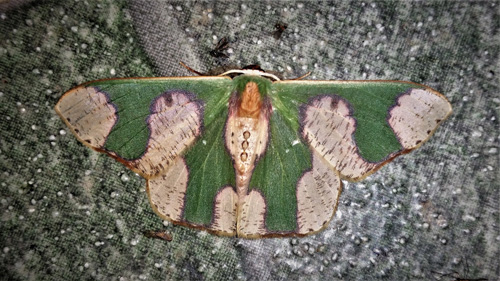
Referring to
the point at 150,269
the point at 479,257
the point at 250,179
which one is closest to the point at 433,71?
the point at 479,257

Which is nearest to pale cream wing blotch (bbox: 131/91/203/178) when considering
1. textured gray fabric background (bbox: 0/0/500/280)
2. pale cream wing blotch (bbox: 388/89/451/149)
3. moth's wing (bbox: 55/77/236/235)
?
moth's wing (bbox: 55/77/236/235)

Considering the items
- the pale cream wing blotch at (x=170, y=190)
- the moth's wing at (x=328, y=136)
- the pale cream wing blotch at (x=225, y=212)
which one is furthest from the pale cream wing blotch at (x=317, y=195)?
the pale cream wing blotch at (x=170, y=190)

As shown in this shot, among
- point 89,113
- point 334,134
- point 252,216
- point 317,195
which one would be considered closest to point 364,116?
point 334,134

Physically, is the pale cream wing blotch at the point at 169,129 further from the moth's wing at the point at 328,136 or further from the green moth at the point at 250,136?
the moth's wing at the point at 328,136

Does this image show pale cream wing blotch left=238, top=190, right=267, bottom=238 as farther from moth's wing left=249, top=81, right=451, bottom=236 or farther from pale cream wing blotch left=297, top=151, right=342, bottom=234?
pale cream wing blotch left=297, top=151, right=342, bottom=234

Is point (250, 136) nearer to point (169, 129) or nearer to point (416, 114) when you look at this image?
point (169, 129)

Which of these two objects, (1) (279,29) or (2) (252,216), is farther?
(1) (279,29)
